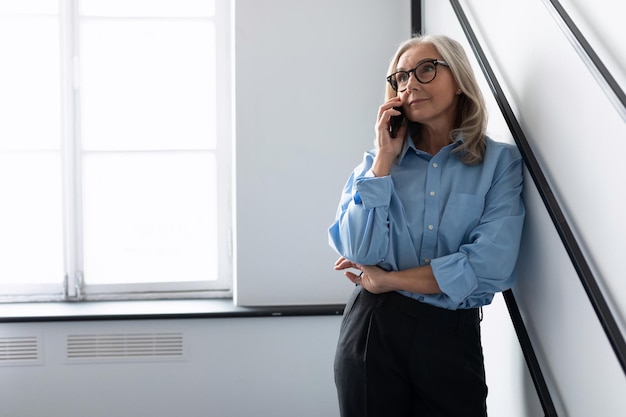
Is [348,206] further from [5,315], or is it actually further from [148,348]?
[5,315]

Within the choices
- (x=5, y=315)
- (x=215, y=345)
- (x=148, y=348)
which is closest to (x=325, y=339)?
(x=215, y=345)

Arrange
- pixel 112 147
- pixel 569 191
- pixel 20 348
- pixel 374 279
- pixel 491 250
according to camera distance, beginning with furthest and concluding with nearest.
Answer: pixel 112 147 < pixel 20 348 < pixel 374 279 < pixel 491 250 < pixel 569 191

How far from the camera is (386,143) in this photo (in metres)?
1.94

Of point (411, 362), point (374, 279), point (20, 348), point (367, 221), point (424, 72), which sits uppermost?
point (424, 72)

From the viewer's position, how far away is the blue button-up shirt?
1788 mm

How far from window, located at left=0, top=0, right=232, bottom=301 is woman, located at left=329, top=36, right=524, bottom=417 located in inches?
67.6

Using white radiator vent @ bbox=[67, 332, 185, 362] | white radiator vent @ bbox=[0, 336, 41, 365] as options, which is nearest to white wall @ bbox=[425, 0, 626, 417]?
white radiator vent @ bbox=[67, 332, 185, 362]

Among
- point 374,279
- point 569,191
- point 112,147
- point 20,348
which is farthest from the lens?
point 112,147

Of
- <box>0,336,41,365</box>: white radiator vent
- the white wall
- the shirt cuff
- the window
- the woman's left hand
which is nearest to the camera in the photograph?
the white wall

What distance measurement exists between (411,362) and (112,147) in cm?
218

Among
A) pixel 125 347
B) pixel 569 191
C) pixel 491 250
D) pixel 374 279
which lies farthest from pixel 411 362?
pixel 125 347

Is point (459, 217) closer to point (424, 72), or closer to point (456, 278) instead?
point (456, 278)

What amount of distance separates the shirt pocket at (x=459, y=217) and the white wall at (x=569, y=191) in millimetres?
151

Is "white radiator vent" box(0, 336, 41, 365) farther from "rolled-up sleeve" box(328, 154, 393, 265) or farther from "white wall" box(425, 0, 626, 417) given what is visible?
"white wall" box(425, 0, 626, 417)
